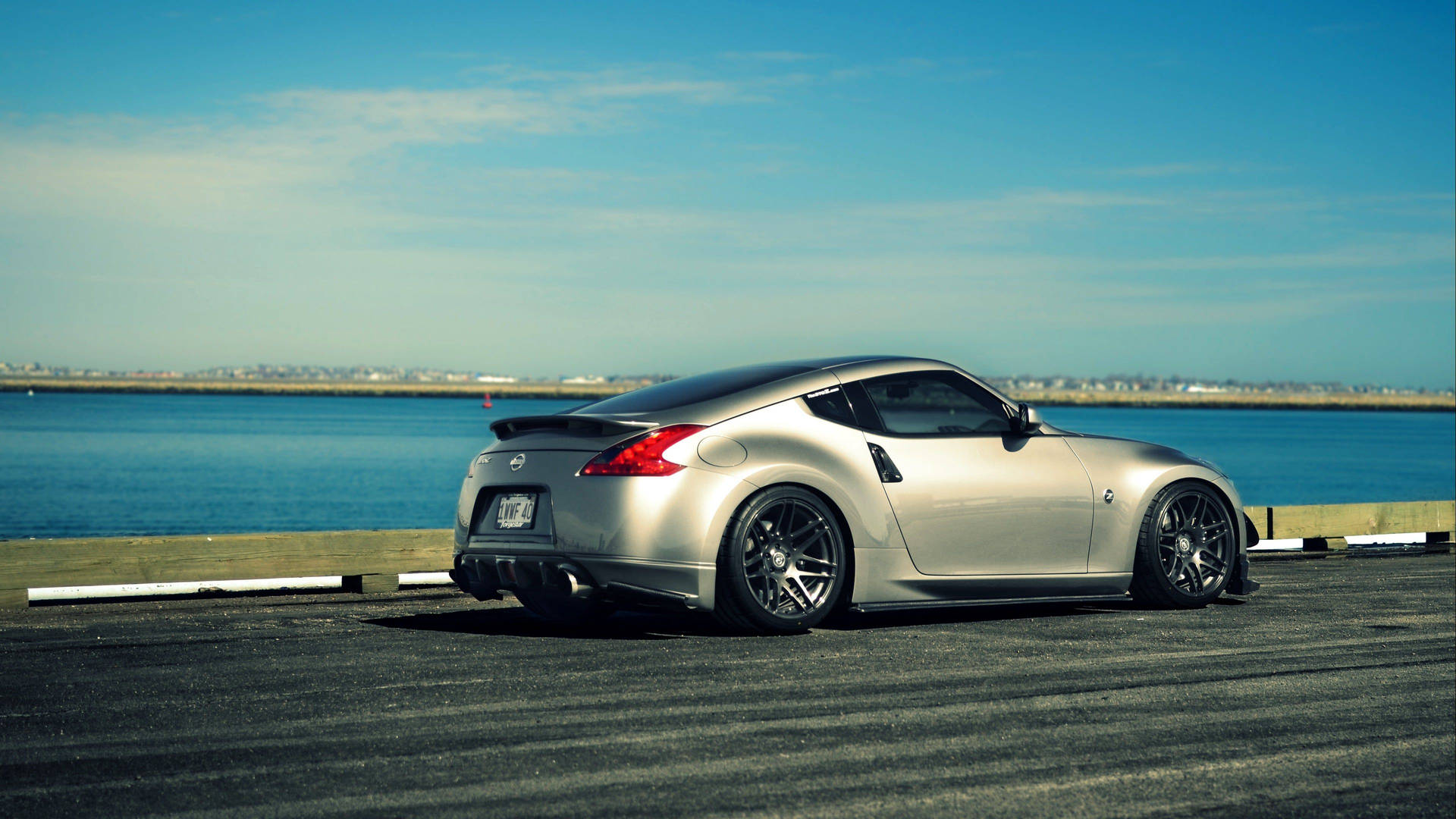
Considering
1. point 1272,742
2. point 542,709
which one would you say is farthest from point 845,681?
point 1272,742

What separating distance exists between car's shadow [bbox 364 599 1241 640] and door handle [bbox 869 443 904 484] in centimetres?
84

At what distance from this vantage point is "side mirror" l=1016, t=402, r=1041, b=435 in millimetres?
7973

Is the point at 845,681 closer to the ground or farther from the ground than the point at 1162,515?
closer to the ground

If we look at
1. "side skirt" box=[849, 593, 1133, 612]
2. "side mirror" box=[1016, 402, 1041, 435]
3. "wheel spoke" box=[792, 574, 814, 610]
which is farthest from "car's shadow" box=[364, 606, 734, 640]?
"side mirror" box=[1016, 402, 1041, 435]

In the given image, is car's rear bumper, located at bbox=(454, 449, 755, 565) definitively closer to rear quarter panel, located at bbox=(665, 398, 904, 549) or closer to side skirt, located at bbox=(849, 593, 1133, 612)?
rear quarter panel, located at bbox=(665, 398, 904, 549)

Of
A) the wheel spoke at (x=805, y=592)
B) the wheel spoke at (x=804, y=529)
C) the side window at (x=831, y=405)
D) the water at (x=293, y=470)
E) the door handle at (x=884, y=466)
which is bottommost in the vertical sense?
the water at (x=293, y=470)

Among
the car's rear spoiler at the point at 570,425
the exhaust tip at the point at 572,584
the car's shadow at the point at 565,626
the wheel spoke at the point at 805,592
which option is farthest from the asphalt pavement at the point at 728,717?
the car's rear spoiler at the point at 570,425

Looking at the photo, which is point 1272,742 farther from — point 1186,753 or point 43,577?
point 43,577

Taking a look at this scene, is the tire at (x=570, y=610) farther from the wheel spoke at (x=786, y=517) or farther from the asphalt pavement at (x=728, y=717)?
the wheel spoke at (x=786, y=517)

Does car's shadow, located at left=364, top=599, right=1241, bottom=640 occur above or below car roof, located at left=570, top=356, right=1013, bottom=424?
below

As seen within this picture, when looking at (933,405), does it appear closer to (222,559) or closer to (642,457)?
(642,457)

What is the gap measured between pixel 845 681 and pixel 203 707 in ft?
8.51

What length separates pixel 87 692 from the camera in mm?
5715

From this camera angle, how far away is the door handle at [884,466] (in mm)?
7477
